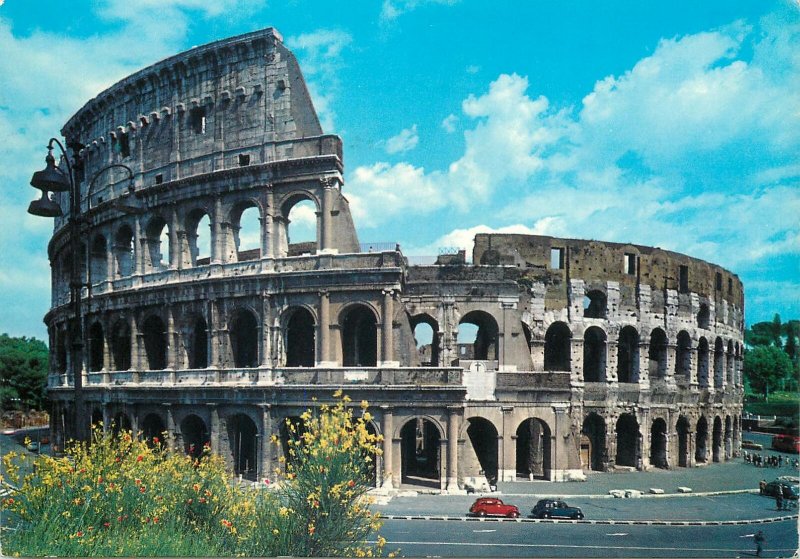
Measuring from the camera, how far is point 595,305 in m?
27.3

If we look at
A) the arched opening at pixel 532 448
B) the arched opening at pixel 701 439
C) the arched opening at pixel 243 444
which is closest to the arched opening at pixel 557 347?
the arched opening at pixel 532 448

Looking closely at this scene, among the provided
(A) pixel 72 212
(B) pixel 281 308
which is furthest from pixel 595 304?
(A) pixel 72 212

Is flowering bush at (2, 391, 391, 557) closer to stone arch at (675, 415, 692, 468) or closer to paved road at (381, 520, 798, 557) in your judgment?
paved road at (381, 520, 798, 557)

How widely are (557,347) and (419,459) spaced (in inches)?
331

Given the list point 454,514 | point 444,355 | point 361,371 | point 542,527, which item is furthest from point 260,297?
point 542,527

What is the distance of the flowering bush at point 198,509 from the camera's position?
32.1 ft

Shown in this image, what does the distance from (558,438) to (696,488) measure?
451cm

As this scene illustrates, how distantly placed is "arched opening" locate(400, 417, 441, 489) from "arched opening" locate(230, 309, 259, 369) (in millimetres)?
6007

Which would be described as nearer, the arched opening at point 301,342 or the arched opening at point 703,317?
the arched opening at point 301,342

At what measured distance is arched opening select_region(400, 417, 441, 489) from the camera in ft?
65.7

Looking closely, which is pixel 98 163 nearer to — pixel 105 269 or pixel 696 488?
pixel 105 269

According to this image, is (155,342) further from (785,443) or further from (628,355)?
(785,443)

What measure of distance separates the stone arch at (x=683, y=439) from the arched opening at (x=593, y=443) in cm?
435

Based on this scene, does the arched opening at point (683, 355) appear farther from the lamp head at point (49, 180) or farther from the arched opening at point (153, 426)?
the lamp head at point (49, 180)
